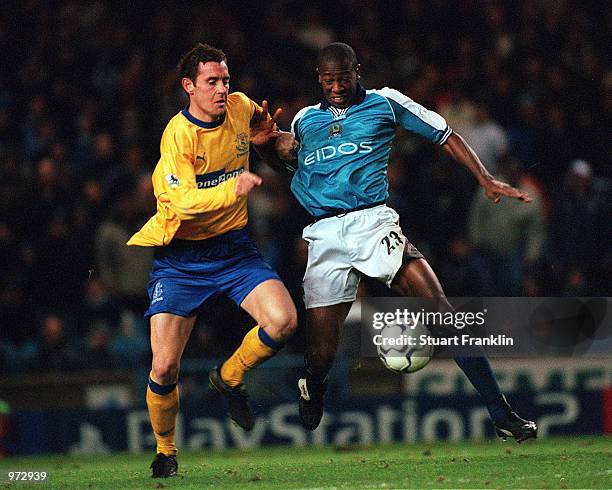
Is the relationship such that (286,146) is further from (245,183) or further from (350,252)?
(245,183)

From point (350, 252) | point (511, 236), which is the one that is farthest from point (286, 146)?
point (511, 236)

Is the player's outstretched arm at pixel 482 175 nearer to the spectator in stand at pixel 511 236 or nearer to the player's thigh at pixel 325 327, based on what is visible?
the player's thigh at pixel 325 327

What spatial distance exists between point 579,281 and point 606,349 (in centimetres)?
94

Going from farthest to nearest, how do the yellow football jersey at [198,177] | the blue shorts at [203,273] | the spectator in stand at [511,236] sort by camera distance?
the spectator in stand at [511,236] → the blue shorts at [203,273] → the yellow football jersey at [198,177]

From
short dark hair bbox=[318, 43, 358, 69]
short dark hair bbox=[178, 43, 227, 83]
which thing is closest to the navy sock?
short dark hair bbox=[318, 43, 358, 69]

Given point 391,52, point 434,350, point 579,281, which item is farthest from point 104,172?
point 434,350

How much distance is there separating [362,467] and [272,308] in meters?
1.33

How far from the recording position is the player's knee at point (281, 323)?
8.16 m

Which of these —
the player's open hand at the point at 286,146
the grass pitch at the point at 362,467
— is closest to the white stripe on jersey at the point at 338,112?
the player's open hand at the point at 286,146

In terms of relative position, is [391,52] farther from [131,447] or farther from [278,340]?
[278,340]

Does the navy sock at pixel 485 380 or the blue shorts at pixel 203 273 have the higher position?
the blue shorts at pixel 203 273

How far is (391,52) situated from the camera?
14.5 m

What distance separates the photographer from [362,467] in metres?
8.84

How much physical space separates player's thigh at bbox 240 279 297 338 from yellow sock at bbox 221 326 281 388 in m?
0.09
